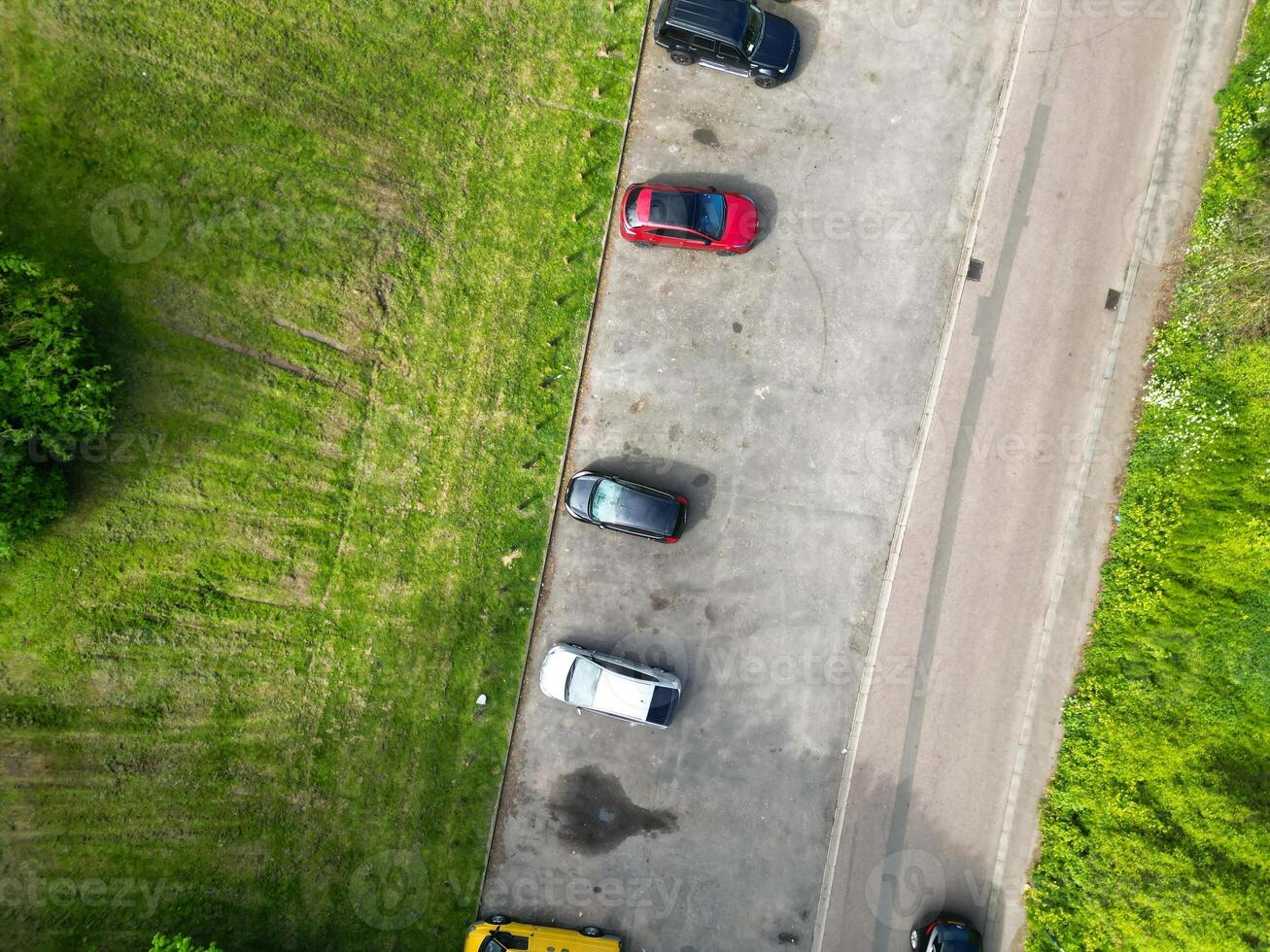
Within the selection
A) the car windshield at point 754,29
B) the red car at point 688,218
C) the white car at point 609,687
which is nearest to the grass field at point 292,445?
the red car at point 688,218

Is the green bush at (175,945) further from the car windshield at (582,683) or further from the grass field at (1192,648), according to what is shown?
the grass field at (1192,648)

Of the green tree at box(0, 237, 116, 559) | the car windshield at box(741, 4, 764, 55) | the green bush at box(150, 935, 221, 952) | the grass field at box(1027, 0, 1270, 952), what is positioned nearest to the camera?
the green bush at box(150, 935, 221, 952)

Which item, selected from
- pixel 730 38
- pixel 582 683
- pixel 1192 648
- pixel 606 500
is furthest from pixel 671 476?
pixel 1192 648

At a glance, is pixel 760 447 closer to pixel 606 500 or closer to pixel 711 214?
pixel 606 500

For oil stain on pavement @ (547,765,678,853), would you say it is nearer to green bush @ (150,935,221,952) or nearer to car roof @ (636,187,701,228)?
green bush @ (150,935,221,952)

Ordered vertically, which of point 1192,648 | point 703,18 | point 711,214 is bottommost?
point 1192,648

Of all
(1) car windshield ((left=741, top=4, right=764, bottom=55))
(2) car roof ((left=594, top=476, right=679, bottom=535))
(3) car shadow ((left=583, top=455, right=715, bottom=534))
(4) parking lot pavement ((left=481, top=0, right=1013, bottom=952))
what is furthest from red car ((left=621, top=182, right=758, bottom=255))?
(2) car roof ((left=594, top=476, right=679, bottom=535))
